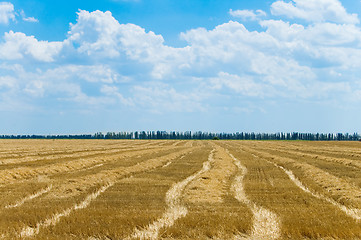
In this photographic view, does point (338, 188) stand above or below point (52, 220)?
above

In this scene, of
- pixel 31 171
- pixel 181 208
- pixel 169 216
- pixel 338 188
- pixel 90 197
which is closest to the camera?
pixel 169 216

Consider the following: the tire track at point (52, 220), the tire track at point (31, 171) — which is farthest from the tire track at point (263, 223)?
the tire track at point (31, 171)

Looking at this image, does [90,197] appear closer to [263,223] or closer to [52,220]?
[52,220]

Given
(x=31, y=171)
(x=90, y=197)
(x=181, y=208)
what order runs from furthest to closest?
(x=31, y=171) → (x=90, y=197) → (x=181, y=208)

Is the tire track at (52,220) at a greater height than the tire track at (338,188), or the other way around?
the tire track at (338,188)

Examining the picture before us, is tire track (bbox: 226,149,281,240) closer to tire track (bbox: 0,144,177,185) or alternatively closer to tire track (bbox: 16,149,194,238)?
tire track (bbox: 16,149,194,238)

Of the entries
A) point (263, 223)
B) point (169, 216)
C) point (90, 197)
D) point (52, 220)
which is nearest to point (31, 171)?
point (90, 197)

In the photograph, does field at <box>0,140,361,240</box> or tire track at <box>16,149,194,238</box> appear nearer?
field at <box>0,140,361,240</box>

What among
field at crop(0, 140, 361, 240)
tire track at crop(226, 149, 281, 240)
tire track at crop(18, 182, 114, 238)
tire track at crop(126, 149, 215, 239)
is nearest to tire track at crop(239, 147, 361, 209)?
field at crop(0, 140, 361, 240)

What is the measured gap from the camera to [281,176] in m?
Answer: 21.3

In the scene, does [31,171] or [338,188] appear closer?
[338,188]

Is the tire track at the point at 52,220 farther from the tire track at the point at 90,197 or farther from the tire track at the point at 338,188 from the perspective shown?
the tire track at the point at 338,188

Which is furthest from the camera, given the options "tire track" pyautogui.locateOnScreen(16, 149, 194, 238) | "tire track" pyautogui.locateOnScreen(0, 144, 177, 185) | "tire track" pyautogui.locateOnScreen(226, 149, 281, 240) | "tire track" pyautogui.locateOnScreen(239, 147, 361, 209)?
"tire track" pyautogui.locateOnScreen(0, 144, 177, 185)

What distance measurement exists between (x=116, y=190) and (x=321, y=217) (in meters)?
8.22
